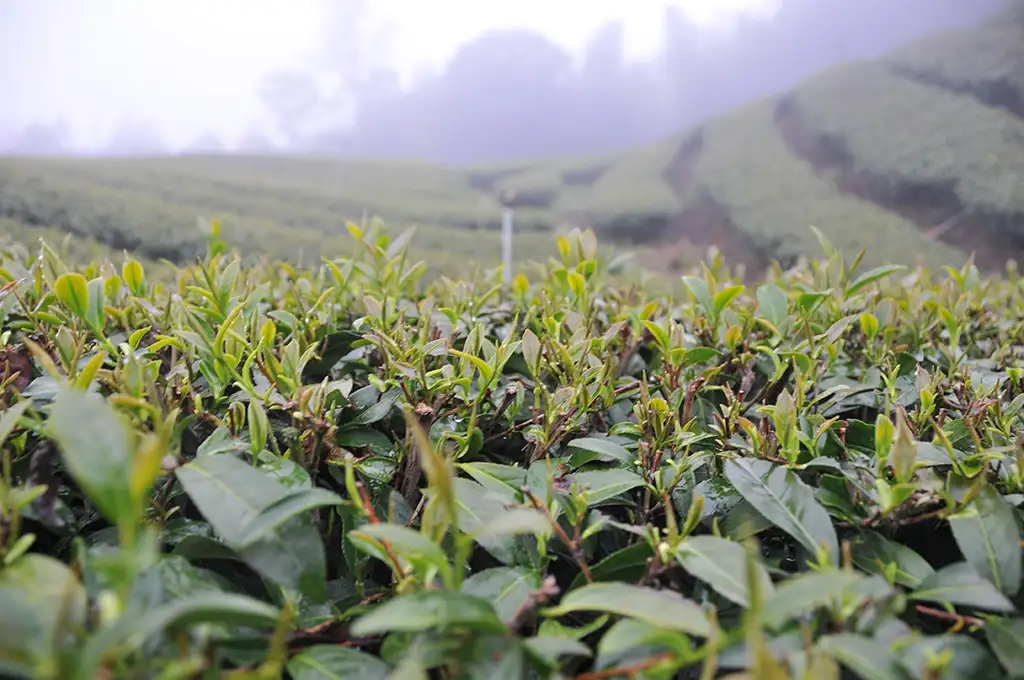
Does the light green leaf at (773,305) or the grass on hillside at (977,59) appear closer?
the light green leaf at (773,305)

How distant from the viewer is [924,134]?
1416 centimetres

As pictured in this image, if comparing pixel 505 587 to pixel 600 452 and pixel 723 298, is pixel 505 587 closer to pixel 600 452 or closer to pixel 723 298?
pixel 600 452

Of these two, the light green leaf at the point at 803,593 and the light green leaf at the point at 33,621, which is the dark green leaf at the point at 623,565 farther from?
the light green leaf at the point at 33,621

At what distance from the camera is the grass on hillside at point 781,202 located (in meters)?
11.8

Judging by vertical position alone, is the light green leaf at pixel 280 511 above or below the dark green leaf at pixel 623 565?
above

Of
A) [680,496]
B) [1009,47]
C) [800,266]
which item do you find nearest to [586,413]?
[680,496]

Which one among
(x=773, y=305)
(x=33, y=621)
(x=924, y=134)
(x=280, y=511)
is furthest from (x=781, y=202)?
(x=33, y=621)

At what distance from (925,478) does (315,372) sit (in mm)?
993

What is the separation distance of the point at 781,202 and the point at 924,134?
12.9 ft

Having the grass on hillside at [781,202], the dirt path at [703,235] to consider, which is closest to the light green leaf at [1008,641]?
the grass on hillside at [781,202]

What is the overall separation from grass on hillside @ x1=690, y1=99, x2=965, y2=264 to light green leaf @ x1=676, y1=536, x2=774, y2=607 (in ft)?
34.7

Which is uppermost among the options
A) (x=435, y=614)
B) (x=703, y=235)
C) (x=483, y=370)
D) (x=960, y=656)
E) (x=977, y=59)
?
Answer: (x=977, y=59)

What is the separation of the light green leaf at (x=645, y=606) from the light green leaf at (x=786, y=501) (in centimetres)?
20

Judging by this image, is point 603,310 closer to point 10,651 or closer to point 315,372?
point 315,372
